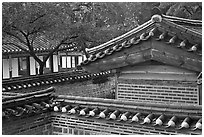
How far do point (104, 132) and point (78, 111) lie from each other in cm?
60

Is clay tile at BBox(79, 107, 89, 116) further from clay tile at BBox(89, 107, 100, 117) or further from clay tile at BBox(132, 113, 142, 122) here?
clay tile at BBox(132, 113, 142, 122)

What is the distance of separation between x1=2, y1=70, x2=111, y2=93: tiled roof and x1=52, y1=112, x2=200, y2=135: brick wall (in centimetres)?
545

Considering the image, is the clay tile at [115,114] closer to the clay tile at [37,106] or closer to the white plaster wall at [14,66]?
the clay tile at [37,106]

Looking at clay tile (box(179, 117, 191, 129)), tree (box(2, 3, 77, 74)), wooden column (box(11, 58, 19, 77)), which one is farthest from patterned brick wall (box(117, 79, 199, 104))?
wooden column (box(11, 58, 19, 77))

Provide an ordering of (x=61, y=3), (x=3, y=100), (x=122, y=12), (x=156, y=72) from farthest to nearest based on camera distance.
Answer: (x=122, y=12)
(x=61, y=3)
(x=156, y=72)
(x=3, y=100)

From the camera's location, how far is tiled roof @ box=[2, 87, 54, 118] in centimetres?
627

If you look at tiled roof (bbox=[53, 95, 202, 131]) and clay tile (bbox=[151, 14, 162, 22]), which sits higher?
clay tile (bbox=[151, 14, 162, 22])

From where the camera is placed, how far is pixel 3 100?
6.19m

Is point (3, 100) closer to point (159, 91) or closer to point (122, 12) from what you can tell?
point (159, 91)

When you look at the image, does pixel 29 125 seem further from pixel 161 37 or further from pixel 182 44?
pixel 182 44

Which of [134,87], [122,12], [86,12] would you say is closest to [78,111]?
[134,87]

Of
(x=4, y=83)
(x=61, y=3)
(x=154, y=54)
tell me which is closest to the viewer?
(x=154, y=54)

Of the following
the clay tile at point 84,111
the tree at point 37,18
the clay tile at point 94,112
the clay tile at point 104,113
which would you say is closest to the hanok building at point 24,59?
the tree at point 37,18

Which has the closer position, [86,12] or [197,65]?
[197,65]
